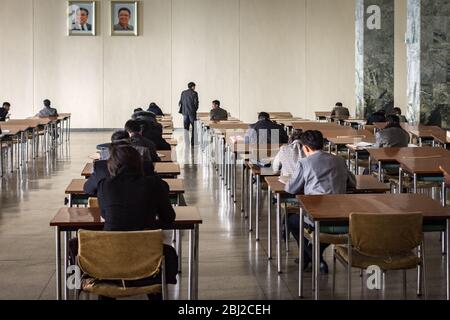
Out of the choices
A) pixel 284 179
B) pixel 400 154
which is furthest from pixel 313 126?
pixel 284 179

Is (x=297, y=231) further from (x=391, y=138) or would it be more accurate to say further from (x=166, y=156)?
(x=391, y=138)

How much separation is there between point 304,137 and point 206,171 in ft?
24.3

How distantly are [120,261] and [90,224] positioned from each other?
2.39 ft

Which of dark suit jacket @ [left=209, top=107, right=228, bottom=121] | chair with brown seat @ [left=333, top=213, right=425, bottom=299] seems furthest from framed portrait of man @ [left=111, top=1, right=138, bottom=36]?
chair with brown seat @ [left=333, top=213, right=425, bottom=299]

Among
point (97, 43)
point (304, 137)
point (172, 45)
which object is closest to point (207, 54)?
point (172, 45)

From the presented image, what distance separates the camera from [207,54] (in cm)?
2450

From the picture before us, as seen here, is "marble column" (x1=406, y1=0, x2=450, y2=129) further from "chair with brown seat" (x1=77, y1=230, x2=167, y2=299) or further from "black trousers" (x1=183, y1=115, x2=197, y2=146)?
"chair with brown seat" (x1=77, y1=230, x2=167, y2=299)

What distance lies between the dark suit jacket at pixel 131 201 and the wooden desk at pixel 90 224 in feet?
0.71

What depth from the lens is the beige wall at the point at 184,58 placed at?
23953 mm

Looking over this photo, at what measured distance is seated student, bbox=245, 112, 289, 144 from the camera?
38.0 ft

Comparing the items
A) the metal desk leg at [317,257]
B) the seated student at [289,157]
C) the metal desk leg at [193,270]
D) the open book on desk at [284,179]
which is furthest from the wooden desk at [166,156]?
the metal desk leg at [317,257]

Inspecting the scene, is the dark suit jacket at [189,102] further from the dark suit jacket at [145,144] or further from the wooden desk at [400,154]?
the dark suit jacket at [145,144]

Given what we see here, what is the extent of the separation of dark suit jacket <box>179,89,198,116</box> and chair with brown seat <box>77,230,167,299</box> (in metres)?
15.0

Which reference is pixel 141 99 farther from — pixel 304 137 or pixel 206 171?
pixel 304 137
